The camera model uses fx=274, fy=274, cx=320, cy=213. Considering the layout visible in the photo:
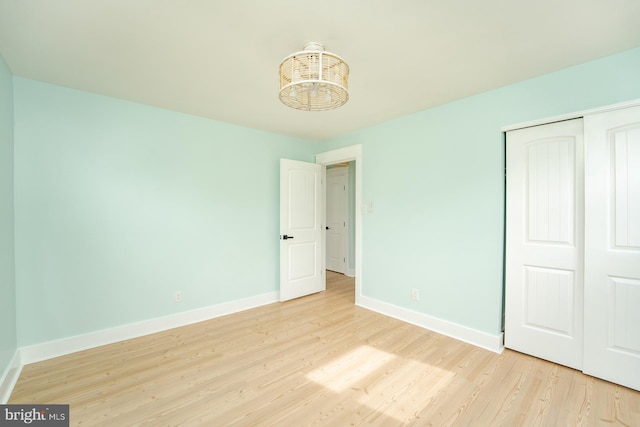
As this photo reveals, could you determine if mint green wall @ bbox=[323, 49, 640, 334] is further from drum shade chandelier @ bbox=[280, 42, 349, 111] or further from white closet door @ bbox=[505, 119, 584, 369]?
drum shade chandelier @ bbox=[280, 42, 349, 111]

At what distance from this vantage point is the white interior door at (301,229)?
3.91 m

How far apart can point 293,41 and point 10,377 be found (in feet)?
10.3

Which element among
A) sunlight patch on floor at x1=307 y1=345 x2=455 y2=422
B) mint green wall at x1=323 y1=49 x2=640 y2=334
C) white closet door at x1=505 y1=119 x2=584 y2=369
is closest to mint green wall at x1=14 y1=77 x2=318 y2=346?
mint green wall at x1=323 y1=49 x2=640 y2=334

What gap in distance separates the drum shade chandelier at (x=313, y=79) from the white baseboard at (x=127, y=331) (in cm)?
268

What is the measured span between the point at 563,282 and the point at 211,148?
375cm

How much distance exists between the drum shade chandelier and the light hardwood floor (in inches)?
79.4

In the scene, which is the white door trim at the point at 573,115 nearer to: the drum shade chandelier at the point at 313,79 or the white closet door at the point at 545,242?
the white closet door at the point at 545,242

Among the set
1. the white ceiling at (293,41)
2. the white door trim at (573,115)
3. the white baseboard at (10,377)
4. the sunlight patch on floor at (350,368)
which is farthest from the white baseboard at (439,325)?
the white baseboard at (10,377)

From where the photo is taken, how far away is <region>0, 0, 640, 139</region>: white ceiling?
153 centimetres

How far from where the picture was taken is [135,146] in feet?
9.25

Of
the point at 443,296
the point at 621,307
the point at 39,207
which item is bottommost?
the point at 443,296

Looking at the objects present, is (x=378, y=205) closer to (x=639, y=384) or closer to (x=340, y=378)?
(x=340, y=378)

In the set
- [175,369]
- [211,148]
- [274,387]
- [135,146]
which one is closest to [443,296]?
[274,387]

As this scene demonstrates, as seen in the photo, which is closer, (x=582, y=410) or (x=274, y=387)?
(x=582, y=410)
